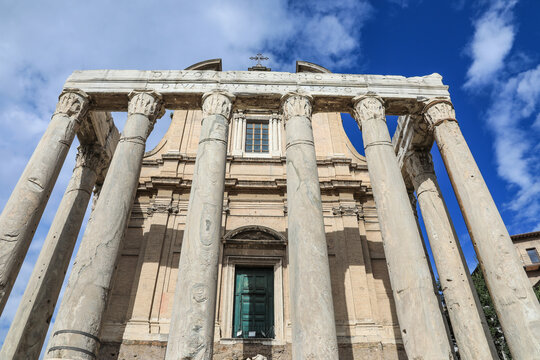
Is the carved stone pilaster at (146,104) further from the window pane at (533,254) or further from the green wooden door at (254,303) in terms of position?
the window pane at (533,254)

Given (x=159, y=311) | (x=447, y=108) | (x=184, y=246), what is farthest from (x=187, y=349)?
(x=447, y=108)

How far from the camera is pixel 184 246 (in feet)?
27.3

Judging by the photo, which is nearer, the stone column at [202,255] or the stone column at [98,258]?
the stone column at [202,255]

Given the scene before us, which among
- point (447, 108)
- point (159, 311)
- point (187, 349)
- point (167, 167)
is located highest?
point (167, 167)

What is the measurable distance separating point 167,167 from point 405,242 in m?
10.4

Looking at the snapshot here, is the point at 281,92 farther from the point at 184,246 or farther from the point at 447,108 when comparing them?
the point at 184,246

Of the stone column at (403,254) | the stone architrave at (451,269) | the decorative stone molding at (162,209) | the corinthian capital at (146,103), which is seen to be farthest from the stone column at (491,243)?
the decorative stone molding at (162,209)

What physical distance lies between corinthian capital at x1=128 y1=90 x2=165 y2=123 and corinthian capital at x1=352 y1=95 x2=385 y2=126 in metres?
5.92

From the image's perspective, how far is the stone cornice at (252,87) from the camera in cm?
1170

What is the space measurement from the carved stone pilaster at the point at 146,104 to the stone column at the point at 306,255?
3.90 meters

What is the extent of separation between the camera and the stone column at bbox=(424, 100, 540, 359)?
768 centimetres

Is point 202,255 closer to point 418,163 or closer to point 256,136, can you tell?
point 418,163

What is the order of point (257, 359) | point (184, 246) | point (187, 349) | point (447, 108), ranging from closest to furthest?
point (187, 349), point (184, 246), point (257, 359), point (447, 108)

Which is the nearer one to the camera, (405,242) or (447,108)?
(405,242)
